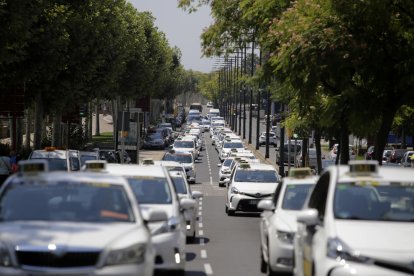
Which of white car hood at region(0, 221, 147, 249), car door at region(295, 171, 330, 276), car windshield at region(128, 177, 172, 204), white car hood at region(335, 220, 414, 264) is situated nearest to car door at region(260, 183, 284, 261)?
car windshield at region(128, 177, 172, 204)

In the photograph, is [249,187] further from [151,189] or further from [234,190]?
[151,189]

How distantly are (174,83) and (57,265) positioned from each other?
A: 13674 centimetres

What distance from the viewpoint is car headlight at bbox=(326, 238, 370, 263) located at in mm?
10312

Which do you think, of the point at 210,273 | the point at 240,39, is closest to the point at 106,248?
the point at 210,273

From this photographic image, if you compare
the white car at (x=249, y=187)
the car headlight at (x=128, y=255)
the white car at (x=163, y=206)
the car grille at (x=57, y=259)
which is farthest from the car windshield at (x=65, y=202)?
the white car at (x=249, y=187)

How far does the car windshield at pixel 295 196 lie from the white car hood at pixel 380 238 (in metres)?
6.80

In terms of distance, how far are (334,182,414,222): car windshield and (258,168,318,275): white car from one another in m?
3.94

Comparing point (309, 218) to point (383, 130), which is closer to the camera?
point (309, 218)

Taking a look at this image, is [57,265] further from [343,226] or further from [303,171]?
[303,171]

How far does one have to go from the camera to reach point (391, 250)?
1040 cm

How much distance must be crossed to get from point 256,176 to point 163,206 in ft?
58.2

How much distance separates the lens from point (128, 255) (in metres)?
10.7

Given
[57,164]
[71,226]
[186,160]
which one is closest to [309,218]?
[71,226]

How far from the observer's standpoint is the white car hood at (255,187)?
106ft
